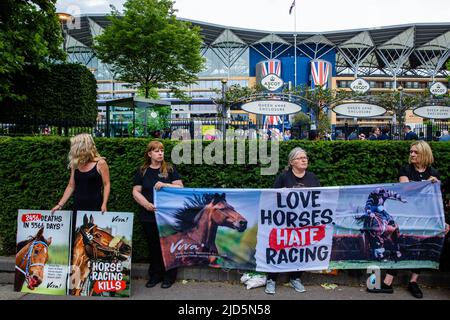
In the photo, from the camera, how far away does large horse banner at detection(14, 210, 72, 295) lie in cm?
437

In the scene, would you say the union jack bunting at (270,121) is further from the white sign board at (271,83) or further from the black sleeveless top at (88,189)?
the black sleeveless top at (88,189)

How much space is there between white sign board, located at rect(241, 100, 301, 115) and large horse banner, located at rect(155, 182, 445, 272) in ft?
19.8

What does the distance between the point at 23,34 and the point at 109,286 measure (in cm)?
1164

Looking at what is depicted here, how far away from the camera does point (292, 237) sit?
458cm

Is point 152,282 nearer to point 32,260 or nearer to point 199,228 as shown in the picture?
point 199,228

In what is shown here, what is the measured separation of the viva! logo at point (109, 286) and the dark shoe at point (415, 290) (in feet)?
11.9

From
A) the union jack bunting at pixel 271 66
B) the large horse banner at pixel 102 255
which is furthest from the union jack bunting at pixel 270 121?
the union jack bunting at pixel 271 66

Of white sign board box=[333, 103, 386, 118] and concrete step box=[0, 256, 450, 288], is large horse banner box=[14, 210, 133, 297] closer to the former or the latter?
concrete step box=[0, 256, 450, 288]

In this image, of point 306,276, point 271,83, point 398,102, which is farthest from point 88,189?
point 398,102

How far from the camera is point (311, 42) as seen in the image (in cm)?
8531
